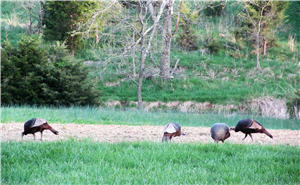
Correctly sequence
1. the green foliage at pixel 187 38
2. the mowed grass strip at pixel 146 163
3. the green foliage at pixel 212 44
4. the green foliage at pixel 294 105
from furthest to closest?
the green foliage at pixel 187 38 → the green foliage at pixel 212 44 → the green foliage at pixel 294 105 → the mowed grass strip at pixel 146 163

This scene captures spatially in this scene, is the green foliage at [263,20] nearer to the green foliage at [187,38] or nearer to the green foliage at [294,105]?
the green foliage at [187,38]

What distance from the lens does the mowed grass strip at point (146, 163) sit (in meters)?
4.39

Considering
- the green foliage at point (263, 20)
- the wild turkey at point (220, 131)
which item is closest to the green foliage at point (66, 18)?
the green foliage at point (263, 20)

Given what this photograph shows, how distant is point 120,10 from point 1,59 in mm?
5479

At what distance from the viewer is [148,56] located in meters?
22.1

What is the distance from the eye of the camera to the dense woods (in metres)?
15.7

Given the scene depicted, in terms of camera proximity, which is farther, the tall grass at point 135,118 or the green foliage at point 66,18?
the green foliage at point 66,18

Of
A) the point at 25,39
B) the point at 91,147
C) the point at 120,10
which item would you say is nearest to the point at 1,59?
the point at 25,39

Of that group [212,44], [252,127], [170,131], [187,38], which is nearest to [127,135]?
[170,131]

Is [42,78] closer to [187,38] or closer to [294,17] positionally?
[187,38]

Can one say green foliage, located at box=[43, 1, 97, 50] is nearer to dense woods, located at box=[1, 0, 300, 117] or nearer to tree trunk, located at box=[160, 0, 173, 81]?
dense woods, located at box=[1, 0, 300, 117]

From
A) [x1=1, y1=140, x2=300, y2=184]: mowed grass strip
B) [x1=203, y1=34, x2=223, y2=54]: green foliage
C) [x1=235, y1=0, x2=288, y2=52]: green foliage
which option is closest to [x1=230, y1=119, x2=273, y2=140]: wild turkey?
[x1=1, y1=140, x2=300, y2=184]: mowed grass strip

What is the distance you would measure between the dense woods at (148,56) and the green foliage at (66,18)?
6 cm

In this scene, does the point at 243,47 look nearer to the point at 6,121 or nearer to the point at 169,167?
the point at 6,121
